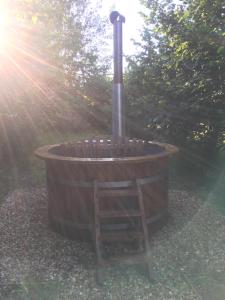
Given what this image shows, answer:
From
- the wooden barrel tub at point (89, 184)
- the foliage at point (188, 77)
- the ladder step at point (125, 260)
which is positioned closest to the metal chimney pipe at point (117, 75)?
the foliage at point (188, 77)

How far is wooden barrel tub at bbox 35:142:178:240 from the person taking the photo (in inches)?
128

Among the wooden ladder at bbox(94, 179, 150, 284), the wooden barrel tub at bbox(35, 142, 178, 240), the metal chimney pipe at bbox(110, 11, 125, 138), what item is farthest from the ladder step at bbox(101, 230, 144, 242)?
the metal chimney pipe at bbox(110, 11, 125, 138)

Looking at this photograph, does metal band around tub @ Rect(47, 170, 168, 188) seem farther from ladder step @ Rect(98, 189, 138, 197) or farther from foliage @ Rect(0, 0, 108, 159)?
foliage @ Rect(0, 0, 108, 159)

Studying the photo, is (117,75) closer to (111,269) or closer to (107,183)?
(107,183)

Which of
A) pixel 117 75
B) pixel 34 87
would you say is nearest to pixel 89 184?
pixel 117 75

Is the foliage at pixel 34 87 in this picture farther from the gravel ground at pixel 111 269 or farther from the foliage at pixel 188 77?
the gravel ground at pixel 111 269

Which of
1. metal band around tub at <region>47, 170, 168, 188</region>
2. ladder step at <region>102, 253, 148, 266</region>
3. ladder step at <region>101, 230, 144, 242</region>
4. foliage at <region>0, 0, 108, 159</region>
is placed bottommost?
ladder step at <region>102, 253, 148, 266</region>

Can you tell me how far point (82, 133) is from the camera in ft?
32.2

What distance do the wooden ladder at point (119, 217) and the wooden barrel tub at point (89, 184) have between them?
8 centimetres

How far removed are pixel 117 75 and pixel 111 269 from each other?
2.70m

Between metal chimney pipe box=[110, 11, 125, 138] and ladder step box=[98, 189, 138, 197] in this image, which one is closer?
ladder step box=[98, 189, 138, 197]

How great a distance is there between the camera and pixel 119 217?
3238 millimetres

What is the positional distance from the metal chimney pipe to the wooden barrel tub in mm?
1147

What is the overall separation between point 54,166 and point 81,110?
21.4 ft
